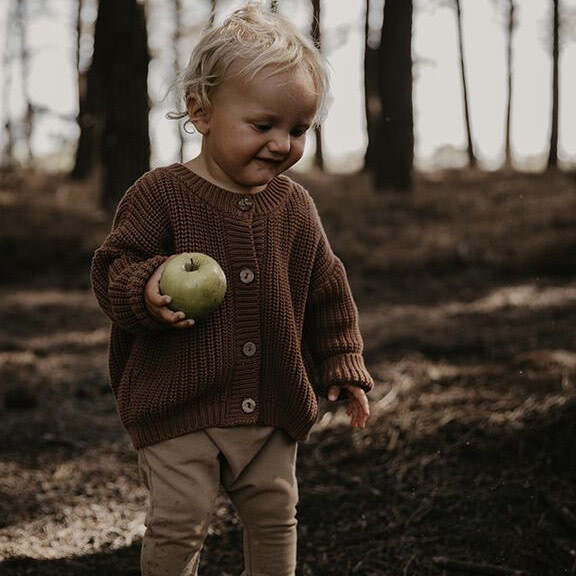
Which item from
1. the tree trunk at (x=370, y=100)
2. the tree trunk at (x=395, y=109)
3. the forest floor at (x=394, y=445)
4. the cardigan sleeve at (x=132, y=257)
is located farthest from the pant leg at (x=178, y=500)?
the tree trunk at (x=370, y=100)

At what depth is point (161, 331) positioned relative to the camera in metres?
2.40

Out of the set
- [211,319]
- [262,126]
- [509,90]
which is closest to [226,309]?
[211,319]

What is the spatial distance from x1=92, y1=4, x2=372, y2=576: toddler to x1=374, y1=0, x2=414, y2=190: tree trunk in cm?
1168

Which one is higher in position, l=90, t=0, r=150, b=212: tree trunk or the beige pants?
l=90, t=0, r=150, b=212: tree trunk

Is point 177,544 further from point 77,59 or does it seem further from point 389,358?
point 77,59

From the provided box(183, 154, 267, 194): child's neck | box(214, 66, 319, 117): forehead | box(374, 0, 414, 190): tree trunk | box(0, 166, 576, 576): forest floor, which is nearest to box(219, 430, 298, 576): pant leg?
box(0, 166, 576, 576): forest floor

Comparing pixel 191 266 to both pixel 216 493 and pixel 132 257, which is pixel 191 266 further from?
pixel 216 493

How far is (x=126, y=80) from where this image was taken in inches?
346

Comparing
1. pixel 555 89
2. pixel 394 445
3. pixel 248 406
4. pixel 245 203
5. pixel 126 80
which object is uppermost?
pixel 126 80

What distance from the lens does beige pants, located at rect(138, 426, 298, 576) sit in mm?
2369

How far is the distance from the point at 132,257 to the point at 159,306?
24 centimetres

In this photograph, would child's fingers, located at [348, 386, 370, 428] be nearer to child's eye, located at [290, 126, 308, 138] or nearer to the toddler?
the toddler

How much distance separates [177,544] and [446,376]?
3090 millimetres

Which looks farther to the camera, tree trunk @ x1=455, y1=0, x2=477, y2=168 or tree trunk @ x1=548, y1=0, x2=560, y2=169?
tree trunk @ x1=455, y1=0, x2=477, y2=168
